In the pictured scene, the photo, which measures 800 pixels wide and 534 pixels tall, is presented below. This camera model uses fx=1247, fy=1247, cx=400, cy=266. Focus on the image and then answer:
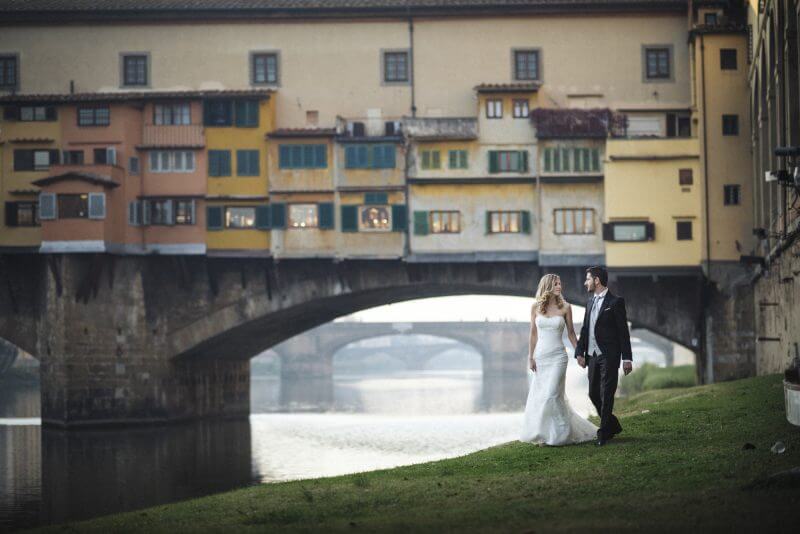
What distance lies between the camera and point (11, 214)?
4912 centimetres

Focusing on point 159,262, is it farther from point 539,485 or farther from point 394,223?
point 539,485

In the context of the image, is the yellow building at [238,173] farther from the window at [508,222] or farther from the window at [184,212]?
the window at [508,222]

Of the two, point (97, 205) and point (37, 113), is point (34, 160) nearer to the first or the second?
point (37, 113)

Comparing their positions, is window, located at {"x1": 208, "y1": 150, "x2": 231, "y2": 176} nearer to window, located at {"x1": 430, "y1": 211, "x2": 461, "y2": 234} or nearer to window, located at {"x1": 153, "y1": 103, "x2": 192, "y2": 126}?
window, located at {"x1": 153, "y1": 103, "x2": 192, "y2": 126}

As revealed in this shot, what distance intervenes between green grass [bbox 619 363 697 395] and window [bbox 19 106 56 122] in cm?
2671

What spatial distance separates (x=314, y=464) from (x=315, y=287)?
15221 mm

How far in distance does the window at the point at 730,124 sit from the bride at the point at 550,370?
2951 centimetres

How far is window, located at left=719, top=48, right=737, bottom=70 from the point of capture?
148 feet

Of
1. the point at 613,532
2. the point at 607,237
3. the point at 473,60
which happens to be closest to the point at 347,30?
the point at 473,60

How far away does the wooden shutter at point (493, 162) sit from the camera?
47812 millimetres

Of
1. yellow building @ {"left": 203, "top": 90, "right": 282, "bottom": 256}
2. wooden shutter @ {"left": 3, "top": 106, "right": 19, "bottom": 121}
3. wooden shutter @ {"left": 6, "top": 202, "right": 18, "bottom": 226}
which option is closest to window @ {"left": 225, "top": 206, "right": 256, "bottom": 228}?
yellow building @ {"left": 203, "top": 90, "right": 282, "bottom": 256}

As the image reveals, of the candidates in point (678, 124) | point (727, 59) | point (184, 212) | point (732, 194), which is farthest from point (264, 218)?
point (727, 59)

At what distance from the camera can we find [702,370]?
1861 inches

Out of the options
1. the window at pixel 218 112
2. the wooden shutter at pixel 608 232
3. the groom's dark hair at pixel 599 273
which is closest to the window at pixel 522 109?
the wooden shutter at pixel 608 232
